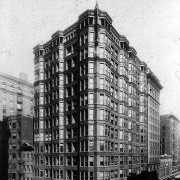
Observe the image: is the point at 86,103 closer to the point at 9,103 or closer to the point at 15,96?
the point at 9,103

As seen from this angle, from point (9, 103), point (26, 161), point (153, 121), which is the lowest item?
point (26, 161)

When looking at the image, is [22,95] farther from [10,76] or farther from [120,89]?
[120,89]

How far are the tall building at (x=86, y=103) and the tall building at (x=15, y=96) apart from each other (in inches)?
1012

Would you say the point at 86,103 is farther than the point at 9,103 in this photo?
No

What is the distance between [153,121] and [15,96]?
46.2m

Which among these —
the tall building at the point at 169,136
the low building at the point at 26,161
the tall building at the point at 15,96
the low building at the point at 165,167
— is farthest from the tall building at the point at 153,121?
the tall building at the point at 15,96

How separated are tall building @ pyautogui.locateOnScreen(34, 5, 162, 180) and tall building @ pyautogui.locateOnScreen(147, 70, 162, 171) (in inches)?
554

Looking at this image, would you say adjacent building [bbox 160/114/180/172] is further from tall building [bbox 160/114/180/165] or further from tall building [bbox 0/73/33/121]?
tall building [bbox 0/73/33/121]

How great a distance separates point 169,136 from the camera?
132 metres

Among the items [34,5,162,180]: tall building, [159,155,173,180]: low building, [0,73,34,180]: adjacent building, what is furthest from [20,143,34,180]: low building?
[159,155,173,180]: low building

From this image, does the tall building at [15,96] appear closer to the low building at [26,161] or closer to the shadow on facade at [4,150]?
the shadow on facade at [4,150]

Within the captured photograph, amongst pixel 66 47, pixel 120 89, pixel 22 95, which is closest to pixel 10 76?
pixel 22 95

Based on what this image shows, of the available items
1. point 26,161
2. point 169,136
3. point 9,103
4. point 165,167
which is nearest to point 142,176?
point 26,161

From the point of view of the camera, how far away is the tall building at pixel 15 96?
293 feet
